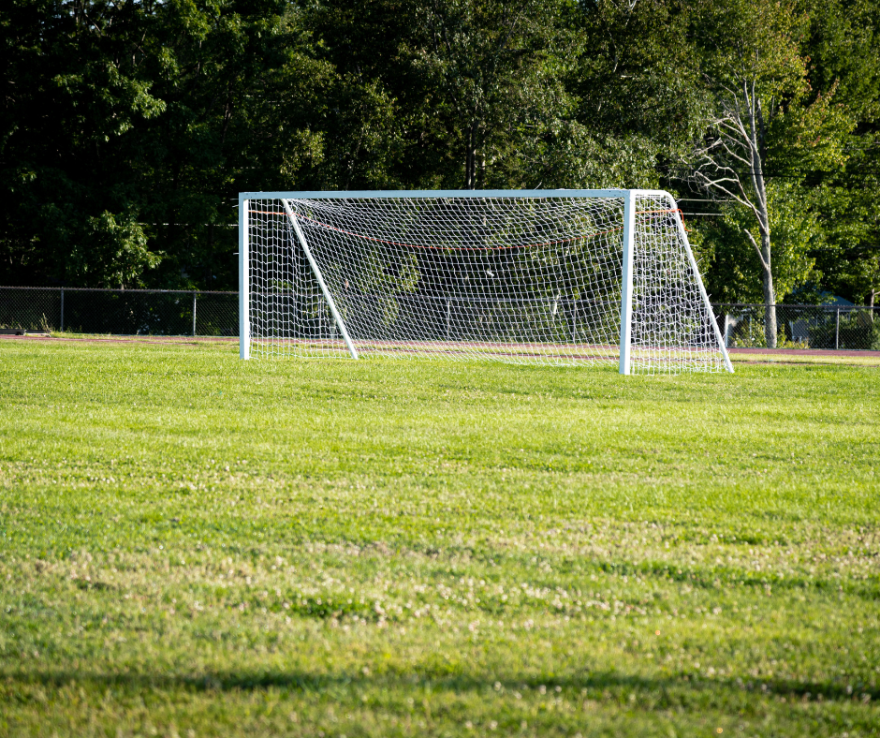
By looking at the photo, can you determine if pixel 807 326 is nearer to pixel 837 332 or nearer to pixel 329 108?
pixel 837 332

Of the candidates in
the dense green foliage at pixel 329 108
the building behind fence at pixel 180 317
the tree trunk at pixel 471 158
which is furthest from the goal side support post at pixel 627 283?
the building behind fence at pixel 180 317

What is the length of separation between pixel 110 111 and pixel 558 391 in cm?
2481

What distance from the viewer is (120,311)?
33.2m

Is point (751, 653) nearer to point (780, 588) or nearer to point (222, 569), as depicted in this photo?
point (780, 588)

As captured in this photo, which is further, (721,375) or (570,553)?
(721,375)

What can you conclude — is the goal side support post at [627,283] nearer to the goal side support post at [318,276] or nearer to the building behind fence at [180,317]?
the goal side support post at [318,276]

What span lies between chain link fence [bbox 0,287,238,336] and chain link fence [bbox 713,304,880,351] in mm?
17911

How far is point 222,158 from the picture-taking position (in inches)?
1447

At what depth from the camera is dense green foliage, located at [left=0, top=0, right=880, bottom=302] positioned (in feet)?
106

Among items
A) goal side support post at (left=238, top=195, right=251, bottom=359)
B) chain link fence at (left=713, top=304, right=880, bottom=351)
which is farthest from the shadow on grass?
chain link fence at (left=713, top=304, right=880, bottom=351)

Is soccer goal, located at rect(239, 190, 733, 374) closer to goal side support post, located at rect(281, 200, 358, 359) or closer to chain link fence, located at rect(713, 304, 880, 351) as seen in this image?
goal side support post, located at rect(281, 200, 358, 359)

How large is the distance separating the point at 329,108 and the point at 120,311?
964cm

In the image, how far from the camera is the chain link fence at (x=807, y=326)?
35.4 metres

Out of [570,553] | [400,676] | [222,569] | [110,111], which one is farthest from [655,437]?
[110,111]
